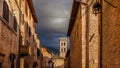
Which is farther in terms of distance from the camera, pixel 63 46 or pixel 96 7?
pixel 63 46

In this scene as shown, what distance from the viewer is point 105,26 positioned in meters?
10.8

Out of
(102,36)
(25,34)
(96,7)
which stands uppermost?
(96,7)

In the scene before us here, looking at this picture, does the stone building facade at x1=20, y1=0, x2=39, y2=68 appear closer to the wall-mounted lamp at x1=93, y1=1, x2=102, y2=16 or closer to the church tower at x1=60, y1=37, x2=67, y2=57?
the wall-mounted lamp at x1=93, y1=1, x2=102, y2=16

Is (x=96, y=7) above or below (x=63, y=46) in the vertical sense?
above

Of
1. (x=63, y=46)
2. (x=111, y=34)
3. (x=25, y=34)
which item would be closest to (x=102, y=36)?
(x=111, y=34)

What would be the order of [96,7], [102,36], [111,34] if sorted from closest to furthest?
[111,34], [96,7], [102,36]

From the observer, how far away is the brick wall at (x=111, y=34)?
839 cm

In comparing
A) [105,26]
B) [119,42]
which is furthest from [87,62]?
[119,42]

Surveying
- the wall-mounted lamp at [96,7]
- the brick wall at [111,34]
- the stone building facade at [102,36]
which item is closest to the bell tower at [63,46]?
the stone building facade at [102,36]

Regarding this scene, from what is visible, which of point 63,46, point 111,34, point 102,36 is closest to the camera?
point 111,34

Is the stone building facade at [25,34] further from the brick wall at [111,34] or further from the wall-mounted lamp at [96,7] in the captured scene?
the wall-mounted lamp at [96,7]

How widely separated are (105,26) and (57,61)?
7385cm

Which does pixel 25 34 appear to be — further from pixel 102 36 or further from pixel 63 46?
pixel 63 46

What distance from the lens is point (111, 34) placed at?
9352mm
